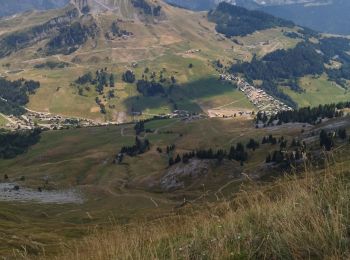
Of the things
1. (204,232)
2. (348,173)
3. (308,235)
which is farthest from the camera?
(348,173)

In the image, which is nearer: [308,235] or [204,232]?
[308,235]

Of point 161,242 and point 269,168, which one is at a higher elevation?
point 161,242

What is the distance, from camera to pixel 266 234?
472 inches

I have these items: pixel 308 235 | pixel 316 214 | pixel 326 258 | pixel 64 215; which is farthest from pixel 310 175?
pixel 64 215

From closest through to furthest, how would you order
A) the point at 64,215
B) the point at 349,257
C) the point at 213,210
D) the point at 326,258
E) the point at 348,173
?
the point at 349,257
the point at 326,258
the point at 213,210
the point at 348,173
the point at 64,215

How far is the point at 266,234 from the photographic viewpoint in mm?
11984

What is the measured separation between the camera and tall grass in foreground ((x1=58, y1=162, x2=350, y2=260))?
10.6 metres

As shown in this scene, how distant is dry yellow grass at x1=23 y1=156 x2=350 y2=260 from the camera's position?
1060 cm

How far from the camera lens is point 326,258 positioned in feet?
32.2

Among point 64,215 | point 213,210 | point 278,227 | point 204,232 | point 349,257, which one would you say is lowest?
point 64,215

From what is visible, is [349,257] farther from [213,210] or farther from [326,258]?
[213,210]

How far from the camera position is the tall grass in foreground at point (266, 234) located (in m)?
10.6

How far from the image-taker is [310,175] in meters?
14.9

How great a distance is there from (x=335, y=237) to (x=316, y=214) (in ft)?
4.85
